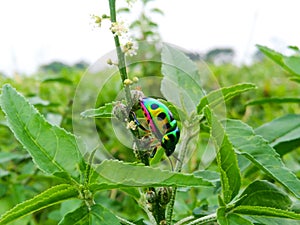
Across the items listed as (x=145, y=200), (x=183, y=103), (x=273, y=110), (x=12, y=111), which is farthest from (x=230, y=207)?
(x=273, y=110)

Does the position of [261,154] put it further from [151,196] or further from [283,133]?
[283,133]

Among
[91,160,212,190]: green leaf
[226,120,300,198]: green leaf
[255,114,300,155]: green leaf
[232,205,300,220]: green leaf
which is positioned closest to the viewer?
[91,160,212,190]: green leaf

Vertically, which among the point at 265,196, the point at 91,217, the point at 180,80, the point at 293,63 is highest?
the point at 293,63

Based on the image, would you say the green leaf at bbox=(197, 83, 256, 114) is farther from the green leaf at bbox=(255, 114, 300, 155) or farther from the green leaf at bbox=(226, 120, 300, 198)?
the green leaf at bbox=(255, 114, 300, 155)

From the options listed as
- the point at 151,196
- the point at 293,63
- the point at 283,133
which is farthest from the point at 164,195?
the point at 293,63

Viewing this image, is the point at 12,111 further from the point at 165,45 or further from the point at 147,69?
the point at 147,69

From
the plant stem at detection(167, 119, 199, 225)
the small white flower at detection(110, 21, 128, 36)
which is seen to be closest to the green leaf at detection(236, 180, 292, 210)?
the plant stem at detection(167, 119, 199, 225)
